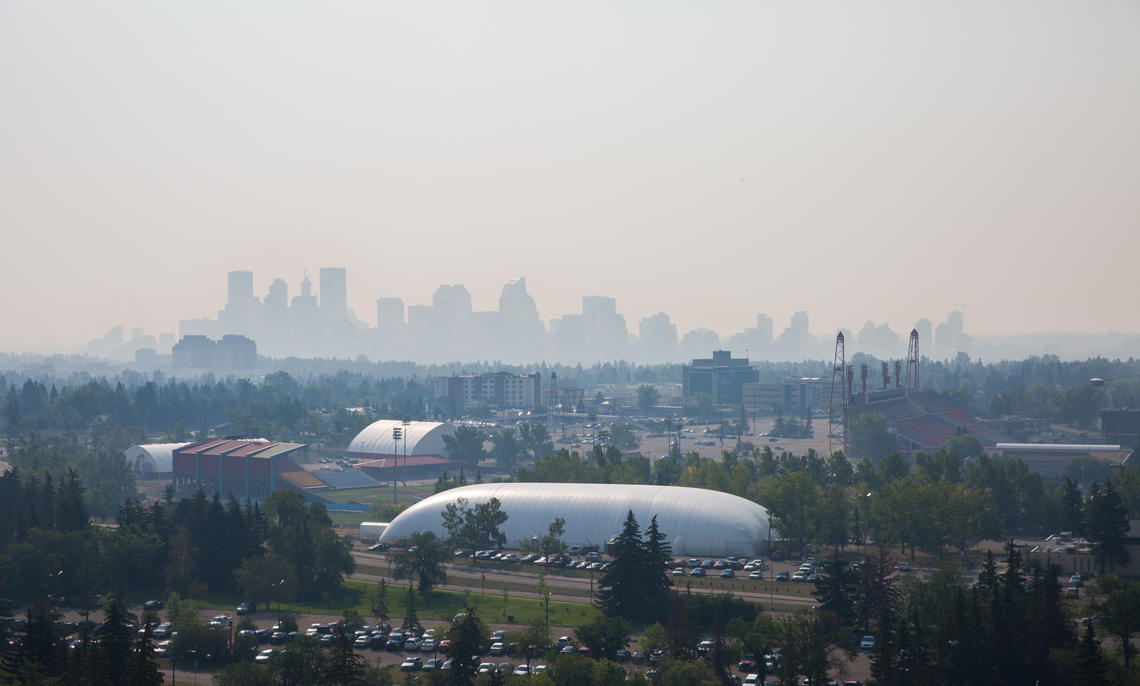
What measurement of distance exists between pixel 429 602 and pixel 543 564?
6982 mm

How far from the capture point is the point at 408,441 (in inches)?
3383

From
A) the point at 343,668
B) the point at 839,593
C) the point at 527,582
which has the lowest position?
the point at 527,582

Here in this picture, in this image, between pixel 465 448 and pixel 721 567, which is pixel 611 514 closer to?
pixel 721 567

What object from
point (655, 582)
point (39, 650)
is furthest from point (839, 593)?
point (39, 650)

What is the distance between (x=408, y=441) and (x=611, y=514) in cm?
4114

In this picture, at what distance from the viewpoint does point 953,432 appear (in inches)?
3423

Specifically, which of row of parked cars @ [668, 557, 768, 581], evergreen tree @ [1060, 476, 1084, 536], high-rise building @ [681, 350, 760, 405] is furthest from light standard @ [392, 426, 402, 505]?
high-rise building @ [681, 350, 760, 405]

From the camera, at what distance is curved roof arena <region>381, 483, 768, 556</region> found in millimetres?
45219

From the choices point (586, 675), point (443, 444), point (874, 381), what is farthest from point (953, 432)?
point (874, 381)

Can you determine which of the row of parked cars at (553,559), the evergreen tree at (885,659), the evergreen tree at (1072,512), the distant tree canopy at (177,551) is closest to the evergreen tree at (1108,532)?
the evergreen tree at (1072,512)

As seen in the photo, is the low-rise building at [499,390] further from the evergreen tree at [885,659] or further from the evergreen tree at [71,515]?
the evergreen tree at [885,659]

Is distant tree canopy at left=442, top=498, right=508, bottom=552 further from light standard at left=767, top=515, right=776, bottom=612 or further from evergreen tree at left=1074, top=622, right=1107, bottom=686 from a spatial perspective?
evergreen tree at left=1074, top=622, right=1107, bottom=686

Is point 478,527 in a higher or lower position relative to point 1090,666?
higher

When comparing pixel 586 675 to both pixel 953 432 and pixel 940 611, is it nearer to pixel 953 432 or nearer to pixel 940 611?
pixel 940 611
